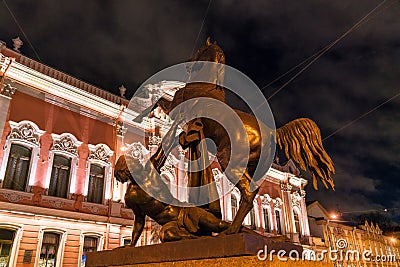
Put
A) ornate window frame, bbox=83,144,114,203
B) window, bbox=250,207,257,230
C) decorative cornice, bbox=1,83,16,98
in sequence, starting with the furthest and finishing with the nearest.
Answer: window, bbox=250,207,257,230, ornate window frame, bbox=83,144,114,203, decorative cornice, bbox=1,83,16,98

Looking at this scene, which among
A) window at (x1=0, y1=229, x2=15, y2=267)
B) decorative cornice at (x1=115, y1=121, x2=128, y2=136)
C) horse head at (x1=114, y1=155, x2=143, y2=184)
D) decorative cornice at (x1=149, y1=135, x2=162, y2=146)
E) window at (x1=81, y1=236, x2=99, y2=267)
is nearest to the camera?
horse head at (x1=114, y1=155, x2=143, y2=184)

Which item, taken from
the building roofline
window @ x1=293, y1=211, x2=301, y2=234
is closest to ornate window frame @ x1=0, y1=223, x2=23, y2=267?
the building roofline

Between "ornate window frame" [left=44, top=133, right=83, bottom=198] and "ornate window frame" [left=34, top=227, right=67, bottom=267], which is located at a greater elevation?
"ornate window frame" [left=44, top=133, right=83, bottom=198]

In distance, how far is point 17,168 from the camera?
10117 mm

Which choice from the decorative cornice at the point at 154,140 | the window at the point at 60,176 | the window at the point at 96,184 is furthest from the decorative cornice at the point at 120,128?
the window at the point at 60,176

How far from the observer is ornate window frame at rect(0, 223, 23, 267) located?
9.06 meters

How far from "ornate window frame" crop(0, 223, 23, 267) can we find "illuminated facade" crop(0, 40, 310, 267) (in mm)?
26

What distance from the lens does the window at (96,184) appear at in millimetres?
11773

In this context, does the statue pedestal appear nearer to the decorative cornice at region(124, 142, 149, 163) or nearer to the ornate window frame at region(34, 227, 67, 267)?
the ornate window frame at region(34, 227, 67, 267)

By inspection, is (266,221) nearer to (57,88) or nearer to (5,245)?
(57,88)

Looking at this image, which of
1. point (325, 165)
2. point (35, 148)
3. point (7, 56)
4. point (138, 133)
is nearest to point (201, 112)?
point (325, 165)

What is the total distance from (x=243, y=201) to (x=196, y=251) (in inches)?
22.3

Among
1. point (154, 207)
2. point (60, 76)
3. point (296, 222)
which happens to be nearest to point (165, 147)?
point (154, 207)

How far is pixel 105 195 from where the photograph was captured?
1195 centimetres
